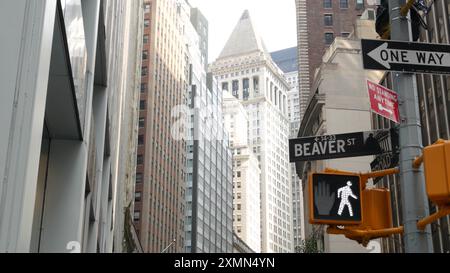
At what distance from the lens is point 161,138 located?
118 meters

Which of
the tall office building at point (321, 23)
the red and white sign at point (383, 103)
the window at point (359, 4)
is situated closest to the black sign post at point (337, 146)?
the red and white sign at point (383, 103)

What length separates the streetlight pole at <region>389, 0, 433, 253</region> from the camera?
24.5ft

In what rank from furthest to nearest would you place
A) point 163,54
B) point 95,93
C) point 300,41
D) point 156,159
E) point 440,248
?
point 163,54, point 156,159, point 300,41, point 440,248, point 95,93

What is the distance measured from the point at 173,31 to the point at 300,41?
151 ft

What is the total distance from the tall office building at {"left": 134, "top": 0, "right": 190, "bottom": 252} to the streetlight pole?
91.8 meters

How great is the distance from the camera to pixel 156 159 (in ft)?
367

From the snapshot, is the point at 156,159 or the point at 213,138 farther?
the point at 213,138

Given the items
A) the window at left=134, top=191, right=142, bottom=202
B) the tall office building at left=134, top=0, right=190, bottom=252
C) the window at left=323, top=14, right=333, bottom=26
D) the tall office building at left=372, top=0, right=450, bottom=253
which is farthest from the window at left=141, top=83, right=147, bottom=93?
the tall office building at left=372, top=0, right=450, bottom=253

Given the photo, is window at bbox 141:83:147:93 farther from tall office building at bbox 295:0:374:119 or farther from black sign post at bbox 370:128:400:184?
black sign post at bbox 370:128:400:184

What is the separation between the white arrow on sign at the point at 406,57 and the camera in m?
8.04

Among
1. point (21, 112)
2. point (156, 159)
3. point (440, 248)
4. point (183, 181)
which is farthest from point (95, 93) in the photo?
point (183, 181)

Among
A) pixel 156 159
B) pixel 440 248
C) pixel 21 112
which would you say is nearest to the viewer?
pixel 21 112
